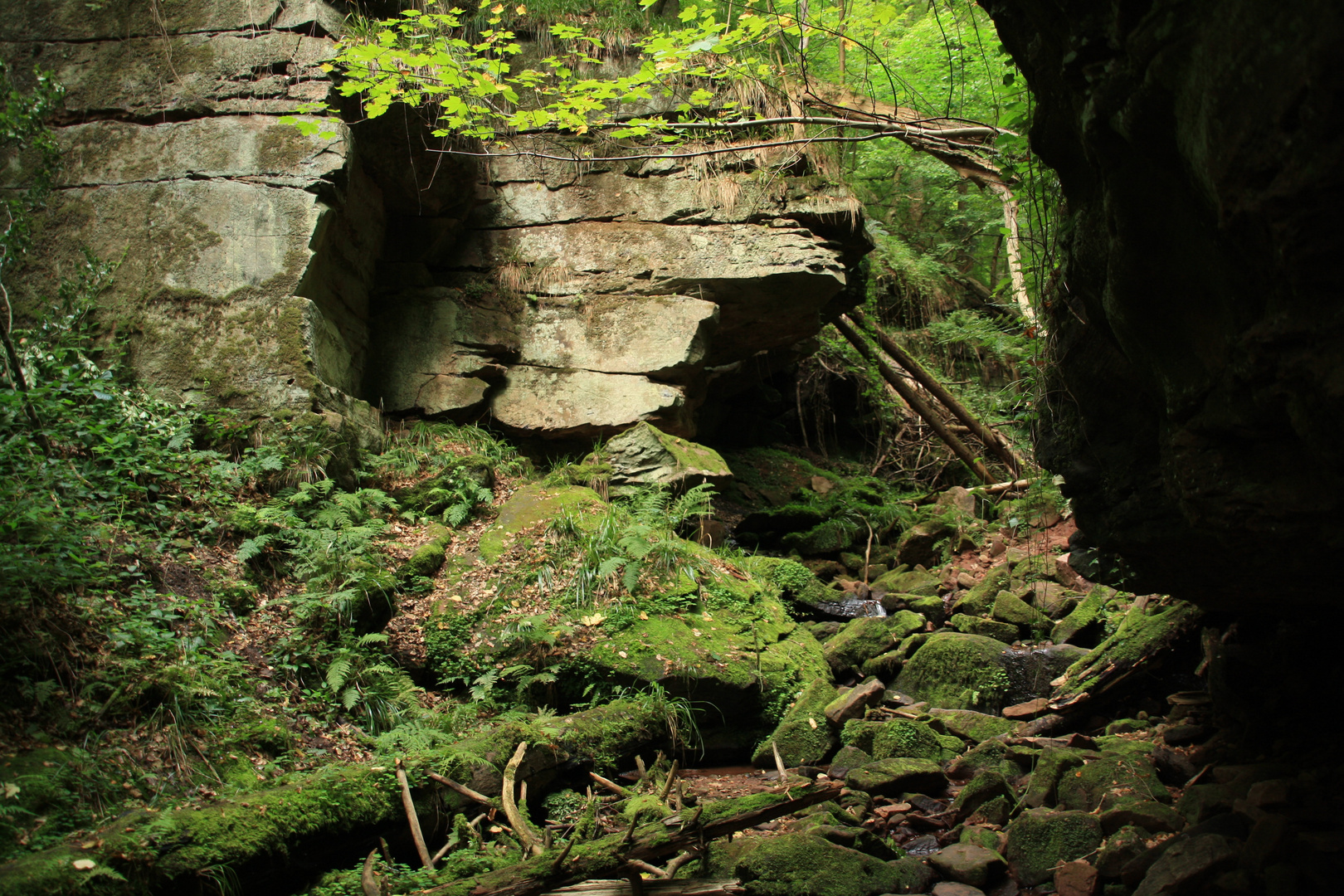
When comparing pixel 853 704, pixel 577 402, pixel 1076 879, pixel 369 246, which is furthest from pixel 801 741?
pixel 369 246

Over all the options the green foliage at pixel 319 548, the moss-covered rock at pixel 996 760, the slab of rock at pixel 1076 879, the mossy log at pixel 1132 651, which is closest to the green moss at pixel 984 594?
the mossy log at pixel 1132 651

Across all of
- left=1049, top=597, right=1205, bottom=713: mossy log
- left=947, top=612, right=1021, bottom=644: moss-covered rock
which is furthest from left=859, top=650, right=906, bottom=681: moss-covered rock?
left=1049, top=597, right=1205, bottom=713: mossy log

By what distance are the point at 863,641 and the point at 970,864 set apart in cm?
351

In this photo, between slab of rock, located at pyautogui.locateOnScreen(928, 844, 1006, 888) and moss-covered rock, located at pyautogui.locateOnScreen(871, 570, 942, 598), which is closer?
slab of rock, located at pyautogui.locateOnScreen(928, 844, 1006, 888)

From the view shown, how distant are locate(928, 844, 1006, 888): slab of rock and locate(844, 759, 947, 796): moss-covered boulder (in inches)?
33.7

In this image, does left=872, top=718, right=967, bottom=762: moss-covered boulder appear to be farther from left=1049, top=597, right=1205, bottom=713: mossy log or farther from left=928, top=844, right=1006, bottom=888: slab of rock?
left=928, top=844, right=1006, bottom=888: slab of rock

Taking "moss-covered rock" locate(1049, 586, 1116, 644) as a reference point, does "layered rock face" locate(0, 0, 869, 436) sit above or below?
above

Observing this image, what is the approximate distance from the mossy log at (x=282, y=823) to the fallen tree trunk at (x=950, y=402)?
808 centimetres

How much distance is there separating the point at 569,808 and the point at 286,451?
4175 mm

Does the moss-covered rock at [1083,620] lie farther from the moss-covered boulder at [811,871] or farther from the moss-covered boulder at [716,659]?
the moss-covered boulder at [811,871]

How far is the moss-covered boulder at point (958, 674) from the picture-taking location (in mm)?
6543

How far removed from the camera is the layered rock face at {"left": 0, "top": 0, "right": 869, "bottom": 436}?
24.4 feet

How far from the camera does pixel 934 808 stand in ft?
16.3

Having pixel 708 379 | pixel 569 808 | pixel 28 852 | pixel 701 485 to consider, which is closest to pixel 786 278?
pixel 708 379
